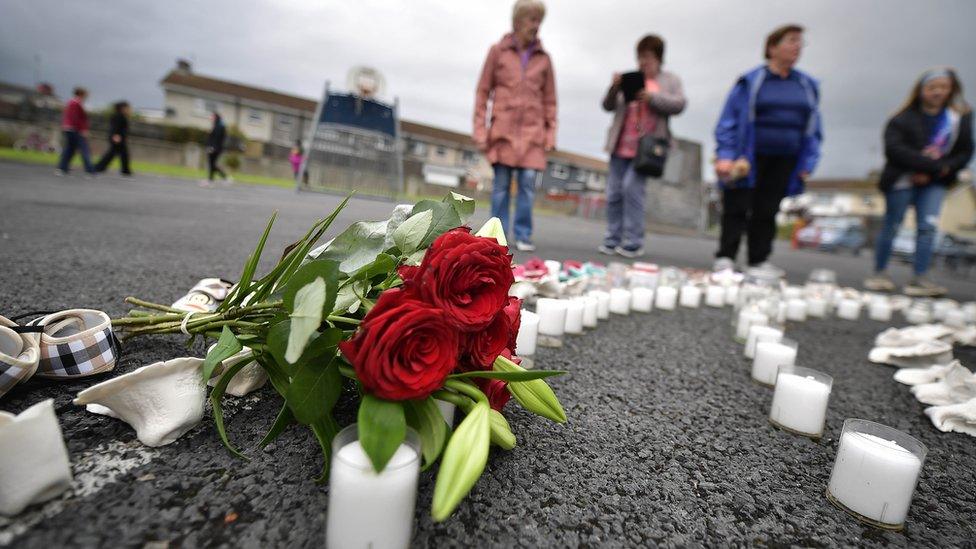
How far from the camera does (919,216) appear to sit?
5355 millimetres

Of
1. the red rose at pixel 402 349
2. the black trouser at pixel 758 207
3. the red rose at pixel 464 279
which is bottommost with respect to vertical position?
the red rose at pixel 402 349

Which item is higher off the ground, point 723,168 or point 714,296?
point 723,168

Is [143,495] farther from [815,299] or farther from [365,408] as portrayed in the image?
[815,299]

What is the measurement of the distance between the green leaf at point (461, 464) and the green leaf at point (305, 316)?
29 centimetres

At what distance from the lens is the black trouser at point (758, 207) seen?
4.70 m

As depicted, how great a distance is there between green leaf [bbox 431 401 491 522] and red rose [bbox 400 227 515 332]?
17 cm

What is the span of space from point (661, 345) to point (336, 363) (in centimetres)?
189

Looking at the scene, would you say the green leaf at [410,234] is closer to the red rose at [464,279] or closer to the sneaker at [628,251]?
the red rose at [464,279]

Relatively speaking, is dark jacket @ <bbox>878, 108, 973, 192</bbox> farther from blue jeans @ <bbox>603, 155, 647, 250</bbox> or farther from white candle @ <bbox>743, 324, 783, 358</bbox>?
white candle @ <bbox>743, 324, 783, 358</bbox>

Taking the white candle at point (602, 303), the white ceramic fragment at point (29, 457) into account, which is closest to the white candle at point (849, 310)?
the white candle at point (602, 303)

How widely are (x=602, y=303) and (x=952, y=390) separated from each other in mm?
1456

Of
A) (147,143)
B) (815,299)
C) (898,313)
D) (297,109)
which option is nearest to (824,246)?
(898,313)

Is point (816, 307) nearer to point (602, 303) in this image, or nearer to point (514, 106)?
point (602, 303)

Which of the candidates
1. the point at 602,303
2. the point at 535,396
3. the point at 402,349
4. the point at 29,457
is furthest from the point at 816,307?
the point at 29,457
